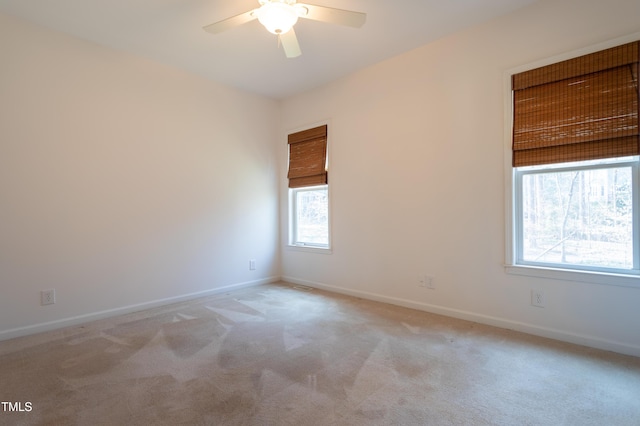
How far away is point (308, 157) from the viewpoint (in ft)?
14.5

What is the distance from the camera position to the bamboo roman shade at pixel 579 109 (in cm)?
226

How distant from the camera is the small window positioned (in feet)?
14.4

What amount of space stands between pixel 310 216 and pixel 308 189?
1.28 ft

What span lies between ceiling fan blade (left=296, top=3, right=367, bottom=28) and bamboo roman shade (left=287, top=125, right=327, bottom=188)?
1.96 m

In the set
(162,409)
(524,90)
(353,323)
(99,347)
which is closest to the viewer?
(162,409)

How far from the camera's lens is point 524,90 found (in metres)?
2.70

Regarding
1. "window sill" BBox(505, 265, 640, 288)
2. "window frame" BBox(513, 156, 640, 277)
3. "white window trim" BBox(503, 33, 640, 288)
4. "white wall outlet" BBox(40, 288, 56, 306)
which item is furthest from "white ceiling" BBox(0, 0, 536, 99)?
"white wall outlet" BBox(40, 288, 56, 306)

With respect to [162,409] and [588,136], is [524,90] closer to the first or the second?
[588,136]

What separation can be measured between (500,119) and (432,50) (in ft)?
3.36

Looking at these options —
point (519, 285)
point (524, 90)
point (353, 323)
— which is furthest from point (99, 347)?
point (524, 90)

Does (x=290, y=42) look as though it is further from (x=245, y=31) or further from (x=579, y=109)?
(x=579, y=109)

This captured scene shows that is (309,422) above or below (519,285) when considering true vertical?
below

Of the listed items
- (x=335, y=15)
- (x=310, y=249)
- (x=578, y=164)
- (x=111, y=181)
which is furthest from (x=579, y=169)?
(x=111, y=181)

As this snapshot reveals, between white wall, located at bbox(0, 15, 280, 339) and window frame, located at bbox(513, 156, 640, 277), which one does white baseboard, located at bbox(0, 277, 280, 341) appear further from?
window frame, located at bbox(513, 156, 640, 277)
